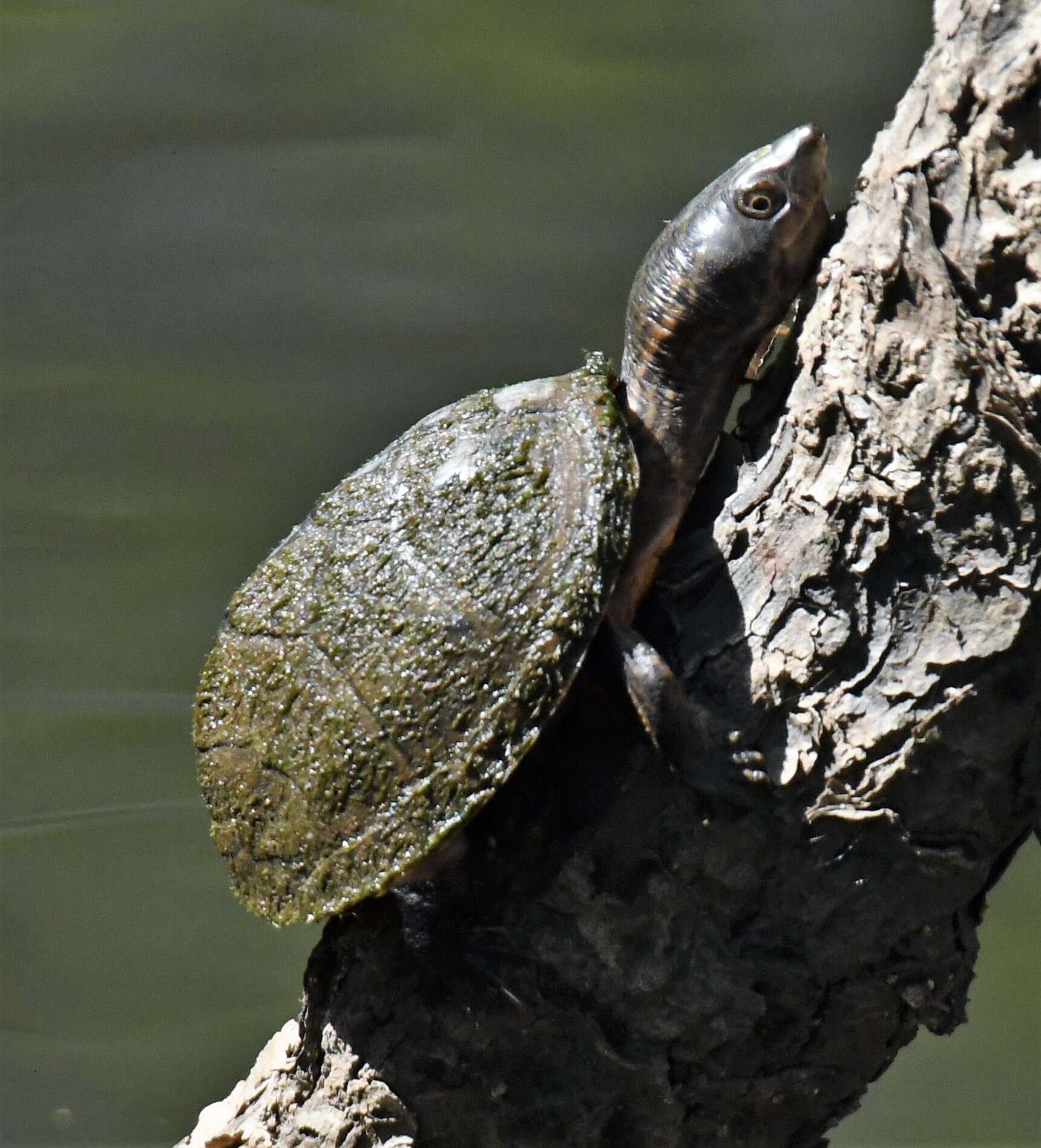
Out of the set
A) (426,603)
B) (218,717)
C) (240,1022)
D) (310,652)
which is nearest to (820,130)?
(426,603)

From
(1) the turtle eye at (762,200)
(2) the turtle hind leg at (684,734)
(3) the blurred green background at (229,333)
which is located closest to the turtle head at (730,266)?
(1) the turtle eye at (762,200)

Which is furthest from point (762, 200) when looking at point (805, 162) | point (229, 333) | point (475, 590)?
point (229, 333)

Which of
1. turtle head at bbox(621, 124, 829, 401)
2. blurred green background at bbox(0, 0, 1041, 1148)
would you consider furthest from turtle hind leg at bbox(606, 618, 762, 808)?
blurred green background at bbox(0, 0, 1041, 1148)

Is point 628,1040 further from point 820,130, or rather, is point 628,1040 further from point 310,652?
point 820,130

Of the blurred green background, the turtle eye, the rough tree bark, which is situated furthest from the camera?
the blurred green background

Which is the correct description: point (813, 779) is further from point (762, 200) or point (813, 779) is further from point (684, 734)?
point (762, 200)

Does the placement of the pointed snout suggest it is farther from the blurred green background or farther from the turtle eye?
the blurred green background

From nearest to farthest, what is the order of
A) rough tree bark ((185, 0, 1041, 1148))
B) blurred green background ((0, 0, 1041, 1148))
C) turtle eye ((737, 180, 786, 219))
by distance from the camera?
rough tree bark ((185, 0, 1041, 1148)) < turtle eye ((737, 180, 786, 219)) < blurred green background ((0, 0, 1041, 1148))

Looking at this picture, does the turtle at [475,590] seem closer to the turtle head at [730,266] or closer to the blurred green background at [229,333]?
the turtle head at [730,266]
